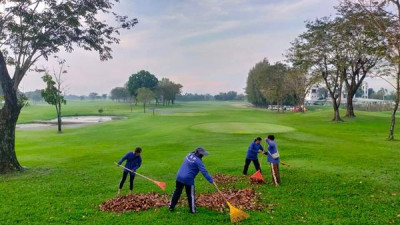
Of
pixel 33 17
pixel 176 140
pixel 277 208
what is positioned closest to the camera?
pixel 277 208

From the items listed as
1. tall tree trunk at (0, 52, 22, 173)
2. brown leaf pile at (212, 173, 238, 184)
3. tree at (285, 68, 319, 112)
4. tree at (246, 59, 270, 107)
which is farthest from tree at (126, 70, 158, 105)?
brown leaf pile at (212, 173, 238, 184)

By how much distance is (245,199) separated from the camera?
46.5 feet

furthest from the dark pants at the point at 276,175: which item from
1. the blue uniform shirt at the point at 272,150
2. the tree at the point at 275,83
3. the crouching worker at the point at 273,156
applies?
the tree at the point at 275,83

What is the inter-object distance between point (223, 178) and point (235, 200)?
438 cm

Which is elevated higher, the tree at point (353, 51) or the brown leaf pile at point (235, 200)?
the tree at point (353, 51)

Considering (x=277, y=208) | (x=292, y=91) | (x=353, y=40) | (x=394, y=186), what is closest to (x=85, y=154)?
(x=277, y=208)

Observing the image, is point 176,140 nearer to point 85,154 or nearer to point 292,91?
point 85,154

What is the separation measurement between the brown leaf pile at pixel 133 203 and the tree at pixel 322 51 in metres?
49.1

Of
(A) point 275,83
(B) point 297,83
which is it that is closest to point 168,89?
(A) point 275,83

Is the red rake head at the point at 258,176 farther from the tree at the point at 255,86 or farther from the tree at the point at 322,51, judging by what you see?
the tree at the point at 255,86

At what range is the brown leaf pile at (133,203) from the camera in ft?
43.6

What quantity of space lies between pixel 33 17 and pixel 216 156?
16.7 metres

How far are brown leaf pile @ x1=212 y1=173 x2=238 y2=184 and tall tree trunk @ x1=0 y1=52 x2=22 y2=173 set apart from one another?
1382 cm

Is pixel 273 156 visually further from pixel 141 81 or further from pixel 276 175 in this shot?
pixel 141 81
